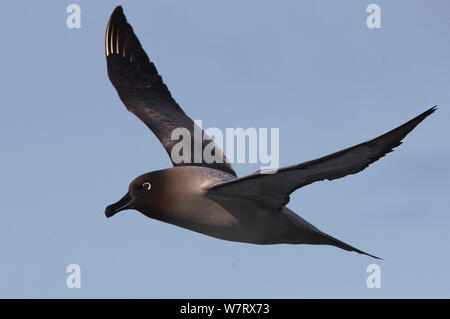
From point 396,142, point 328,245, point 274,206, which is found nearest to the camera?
point 396,142

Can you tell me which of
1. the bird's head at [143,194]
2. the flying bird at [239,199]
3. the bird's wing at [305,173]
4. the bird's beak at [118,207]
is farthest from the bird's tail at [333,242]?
the bird's beak at [118,207]

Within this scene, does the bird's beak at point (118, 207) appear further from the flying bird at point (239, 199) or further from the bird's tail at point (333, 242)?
the bird's tail at point (333, 242)

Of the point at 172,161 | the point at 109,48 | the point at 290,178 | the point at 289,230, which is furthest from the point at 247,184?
the point at 109,48

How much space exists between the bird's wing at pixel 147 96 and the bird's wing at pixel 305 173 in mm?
2152

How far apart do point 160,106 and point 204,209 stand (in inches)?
125

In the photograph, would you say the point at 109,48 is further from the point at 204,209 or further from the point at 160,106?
the point at 204,209

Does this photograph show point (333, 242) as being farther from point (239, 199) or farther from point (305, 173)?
point (305, 173)

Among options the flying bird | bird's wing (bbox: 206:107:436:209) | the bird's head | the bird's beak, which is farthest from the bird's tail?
the bird's beak

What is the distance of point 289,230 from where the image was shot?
28.2 ft

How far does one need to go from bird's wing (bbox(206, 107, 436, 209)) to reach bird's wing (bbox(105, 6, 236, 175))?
2152 millimetres

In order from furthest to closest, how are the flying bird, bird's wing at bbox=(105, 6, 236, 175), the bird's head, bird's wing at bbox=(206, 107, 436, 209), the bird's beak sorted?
bird's wing at bbox=(105, 6, 236, 175)
the bird's beak
the bird's head
the flying bird
bird's wing at bbox=(206, 107, 436, 209)

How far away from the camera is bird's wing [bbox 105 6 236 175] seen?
10.5 meters

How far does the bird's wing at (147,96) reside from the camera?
10469mm

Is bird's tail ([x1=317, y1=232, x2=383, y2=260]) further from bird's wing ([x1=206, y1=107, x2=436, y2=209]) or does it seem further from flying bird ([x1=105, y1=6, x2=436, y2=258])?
bird's wing ([x1=206, y1=107, x2=436, y2=209])
